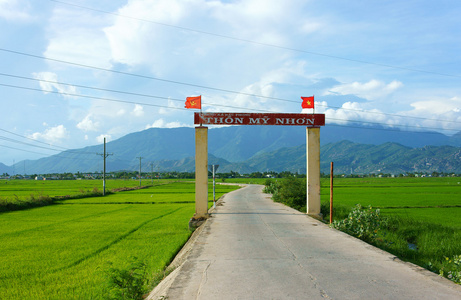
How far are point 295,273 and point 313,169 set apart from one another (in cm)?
1067

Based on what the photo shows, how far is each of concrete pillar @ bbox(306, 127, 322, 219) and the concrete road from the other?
6066 mm

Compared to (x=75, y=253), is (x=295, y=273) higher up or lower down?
higher up

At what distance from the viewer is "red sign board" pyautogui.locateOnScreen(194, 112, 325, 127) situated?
665 inches

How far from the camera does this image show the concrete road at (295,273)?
569 cm

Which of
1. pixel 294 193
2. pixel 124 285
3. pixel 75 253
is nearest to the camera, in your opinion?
pixel 124 285

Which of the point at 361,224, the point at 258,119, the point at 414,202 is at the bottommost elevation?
the point at 414,202

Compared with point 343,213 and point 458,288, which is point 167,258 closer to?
point 458,288

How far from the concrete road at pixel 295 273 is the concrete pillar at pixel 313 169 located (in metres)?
6.07

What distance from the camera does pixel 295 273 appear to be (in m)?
6.82

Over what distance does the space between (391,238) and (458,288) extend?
9.73 meters

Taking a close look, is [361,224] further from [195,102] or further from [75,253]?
[75,253]

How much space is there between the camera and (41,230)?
1775 cm

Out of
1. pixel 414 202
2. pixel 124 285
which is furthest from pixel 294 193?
pixel 124 285

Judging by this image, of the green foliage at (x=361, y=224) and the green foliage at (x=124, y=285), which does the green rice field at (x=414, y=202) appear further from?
the green foliage at (x=124, y=285)
